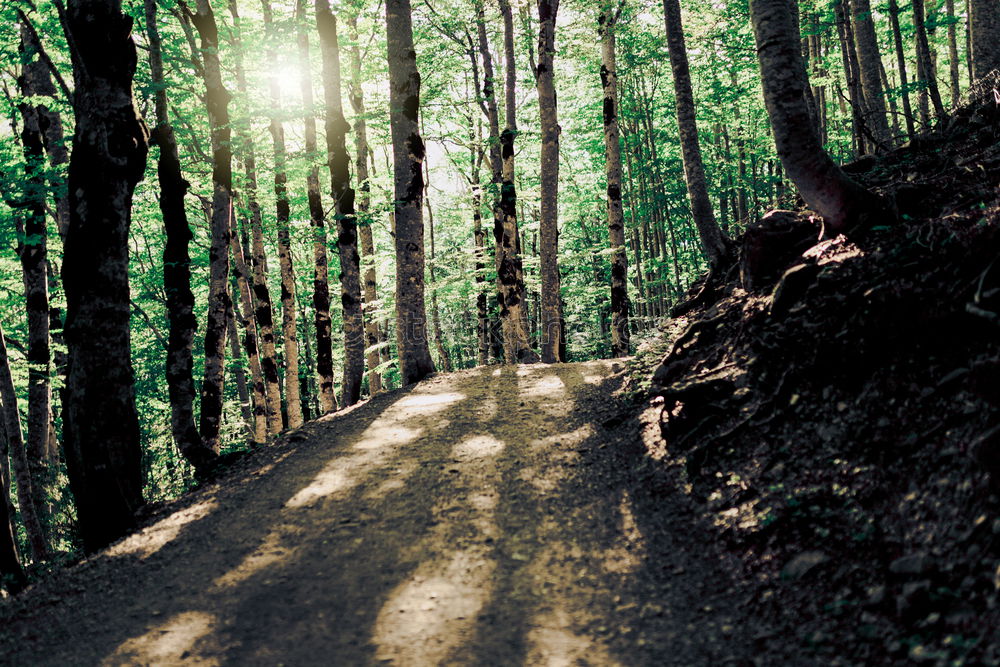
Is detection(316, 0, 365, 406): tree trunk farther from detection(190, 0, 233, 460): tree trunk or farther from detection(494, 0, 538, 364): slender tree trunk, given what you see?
detection(494, 0, 538, 364): slender tree trunk

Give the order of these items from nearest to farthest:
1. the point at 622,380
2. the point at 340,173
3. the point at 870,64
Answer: the point at 622,380
the point at 340,173
the point at 870,64

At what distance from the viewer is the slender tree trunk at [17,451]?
30.7 ft

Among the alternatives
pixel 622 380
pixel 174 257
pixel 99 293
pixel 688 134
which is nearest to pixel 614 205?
pixel 688 134

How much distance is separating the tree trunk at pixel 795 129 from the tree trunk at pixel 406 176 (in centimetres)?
616

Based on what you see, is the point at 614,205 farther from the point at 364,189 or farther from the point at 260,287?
the point at 260,287

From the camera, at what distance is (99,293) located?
6.53 m

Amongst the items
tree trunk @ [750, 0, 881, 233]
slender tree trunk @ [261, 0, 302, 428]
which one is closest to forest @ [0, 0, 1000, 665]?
tree trunk @ [750, 0, 881, 233]

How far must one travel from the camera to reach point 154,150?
36.7 feet

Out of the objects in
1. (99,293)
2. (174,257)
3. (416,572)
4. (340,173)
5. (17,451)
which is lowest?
(416,572)

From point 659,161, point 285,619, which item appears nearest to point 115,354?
point 285,619

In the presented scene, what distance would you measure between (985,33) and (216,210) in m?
13.5

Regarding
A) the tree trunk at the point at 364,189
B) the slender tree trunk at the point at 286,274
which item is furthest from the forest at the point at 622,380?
the tree trunk at the point at 364,189

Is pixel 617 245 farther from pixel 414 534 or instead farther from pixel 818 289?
pixel 414 534

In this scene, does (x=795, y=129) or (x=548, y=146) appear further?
(x=548, y=146)
